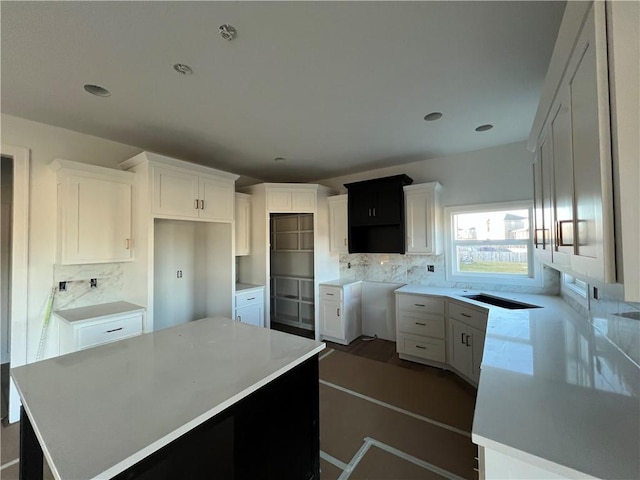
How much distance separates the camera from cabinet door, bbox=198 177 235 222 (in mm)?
3186

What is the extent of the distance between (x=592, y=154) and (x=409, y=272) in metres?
3.26

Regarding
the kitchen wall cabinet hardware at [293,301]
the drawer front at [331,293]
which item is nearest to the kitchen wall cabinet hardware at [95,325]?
the drawer front at [331,293]

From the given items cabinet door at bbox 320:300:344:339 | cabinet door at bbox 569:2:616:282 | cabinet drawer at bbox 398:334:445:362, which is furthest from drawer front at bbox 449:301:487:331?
cabinet door at bbox 569:2:616:282

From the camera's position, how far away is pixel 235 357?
1411mm

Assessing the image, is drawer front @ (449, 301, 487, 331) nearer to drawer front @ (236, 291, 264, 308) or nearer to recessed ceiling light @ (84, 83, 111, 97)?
drawer front @ (236, 291, 264, 308)

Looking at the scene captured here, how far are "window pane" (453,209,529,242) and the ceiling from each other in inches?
36.4

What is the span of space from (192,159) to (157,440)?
138 inches

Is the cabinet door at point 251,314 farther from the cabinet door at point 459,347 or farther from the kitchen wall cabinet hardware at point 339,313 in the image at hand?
the cabinet door at point 459,347

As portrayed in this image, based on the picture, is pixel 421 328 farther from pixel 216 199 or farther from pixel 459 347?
pixel 216 199

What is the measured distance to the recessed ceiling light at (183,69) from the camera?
171 centimetres

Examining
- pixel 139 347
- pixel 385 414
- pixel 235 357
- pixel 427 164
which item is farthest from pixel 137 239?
pixel 427 164

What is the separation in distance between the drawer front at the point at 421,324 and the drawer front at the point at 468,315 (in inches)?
8.1

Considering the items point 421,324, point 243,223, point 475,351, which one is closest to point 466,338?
point 475,351

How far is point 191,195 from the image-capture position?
10.0ft
